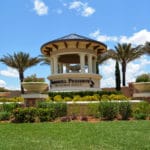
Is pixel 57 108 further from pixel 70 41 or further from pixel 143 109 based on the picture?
pixel 70 41

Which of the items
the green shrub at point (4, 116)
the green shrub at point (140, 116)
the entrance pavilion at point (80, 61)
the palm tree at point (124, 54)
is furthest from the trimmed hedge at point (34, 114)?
the palm tree at point (124, 54)

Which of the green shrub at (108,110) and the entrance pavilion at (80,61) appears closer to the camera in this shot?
the green shrub at (108,110)

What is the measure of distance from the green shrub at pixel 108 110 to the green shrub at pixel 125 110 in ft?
0.66

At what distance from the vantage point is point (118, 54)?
154 feet

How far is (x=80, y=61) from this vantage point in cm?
3186

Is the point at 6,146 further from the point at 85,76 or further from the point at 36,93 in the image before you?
the point at 85,76

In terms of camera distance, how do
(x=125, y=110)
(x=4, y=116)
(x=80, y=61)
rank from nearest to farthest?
(x=125, y=110)
(x=4, y=116)
(x=80, y=61)

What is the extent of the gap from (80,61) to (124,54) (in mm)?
15961

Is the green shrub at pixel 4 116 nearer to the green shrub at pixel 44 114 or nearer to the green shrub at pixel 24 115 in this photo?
the green shrub at pixel 24 115

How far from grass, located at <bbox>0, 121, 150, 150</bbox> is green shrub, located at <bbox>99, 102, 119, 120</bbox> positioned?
3.07 meters

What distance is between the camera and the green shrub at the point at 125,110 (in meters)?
16.0

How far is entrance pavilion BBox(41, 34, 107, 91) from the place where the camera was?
30234 millimetres

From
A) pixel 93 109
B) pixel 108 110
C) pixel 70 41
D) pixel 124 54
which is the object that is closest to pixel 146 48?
pixel 124 54

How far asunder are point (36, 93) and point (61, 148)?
1304 centimetres
